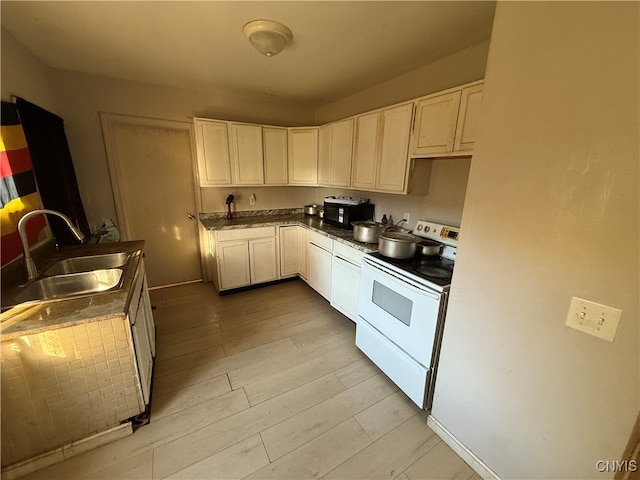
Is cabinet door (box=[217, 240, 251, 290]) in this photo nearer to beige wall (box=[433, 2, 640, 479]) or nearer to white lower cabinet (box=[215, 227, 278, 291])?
white lower cabinet (box=[215, 227, 278, 291])

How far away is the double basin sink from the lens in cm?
143

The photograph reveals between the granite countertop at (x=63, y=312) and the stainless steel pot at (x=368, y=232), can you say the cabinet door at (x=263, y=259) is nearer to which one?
the stainless steel pot at (x=368, y=232)

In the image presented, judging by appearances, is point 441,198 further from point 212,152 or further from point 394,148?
point 212,152

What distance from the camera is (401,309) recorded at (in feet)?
5.75

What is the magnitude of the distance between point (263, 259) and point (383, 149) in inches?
75.3

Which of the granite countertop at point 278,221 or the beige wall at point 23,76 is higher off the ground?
the beige wall at point 23,76

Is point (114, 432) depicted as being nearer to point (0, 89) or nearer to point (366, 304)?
point (366, 304)

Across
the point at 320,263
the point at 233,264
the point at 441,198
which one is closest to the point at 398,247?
the point at 441,198

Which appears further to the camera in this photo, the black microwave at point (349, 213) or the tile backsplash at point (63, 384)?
the black microwave at point (349, 213)

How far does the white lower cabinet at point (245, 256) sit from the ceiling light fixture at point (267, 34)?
1.86 metres

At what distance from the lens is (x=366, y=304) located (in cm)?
209

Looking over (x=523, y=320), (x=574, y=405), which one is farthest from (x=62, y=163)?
(x=574, y=405)

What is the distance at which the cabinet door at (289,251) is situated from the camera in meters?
3.33

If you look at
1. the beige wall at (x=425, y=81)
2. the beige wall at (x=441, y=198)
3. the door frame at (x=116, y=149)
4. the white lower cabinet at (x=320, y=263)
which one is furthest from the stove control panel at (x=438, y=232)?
the door frame at (x=116, y=149)
